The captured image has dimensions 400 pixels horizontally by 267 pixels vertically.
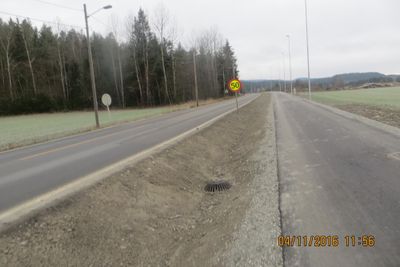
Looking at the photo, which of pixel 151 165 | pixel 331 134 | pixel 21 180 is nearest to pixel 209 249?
pixel 151 165

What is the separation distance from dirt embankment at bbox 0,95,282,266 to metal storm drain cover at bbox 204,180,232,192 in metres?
0.15

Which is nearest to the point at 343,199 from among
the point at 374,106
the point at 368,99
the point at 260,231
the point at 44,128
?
the point at 260,231

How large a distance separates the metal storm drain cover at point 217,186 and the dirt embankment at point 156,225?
0.15 m

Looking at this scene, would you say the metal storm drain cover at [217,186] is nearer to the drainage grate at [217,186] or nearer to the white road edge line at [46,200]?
the drainage grate at [217,186]

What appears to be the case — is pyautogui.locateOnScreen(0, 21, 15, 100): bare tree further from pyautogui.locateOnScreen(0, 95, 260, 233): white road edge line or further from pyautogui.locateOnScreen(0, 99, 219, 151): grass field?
pyautogui.locateOnScreen(0, 95, 260, 233): white road edge line

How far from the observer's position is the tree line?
52719 millimetres

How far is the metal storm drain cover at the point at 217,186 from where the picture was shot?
6.92 metres

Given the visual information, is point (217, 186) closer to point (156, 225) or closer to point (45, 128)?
point (156, 225)

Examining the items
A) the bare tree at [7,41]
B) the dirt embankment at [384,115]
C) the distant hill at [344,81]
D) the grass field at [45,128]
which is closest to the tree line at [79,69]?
the bare tree at [7,41]

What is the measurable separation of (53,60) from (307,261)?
6332 cm

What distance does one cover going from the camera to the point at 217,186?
7059 mm

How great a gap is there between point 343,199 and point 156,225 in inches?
Answer: 126

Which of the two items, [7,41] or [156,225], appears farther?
[7,41]

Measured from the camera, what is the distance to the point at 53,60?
186ft
